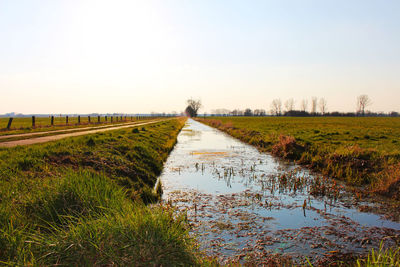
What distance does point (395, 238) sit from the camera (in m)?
5.84

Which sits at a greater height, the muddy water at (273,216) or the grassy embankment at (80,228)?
the grassy embankment at (80,228)

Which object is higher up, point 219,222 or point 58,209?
point 58,209

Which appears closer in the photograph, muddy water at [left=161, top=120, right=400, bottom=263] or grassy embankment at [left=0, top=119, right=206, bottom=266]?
grassy embankment at [left=0, top=119, right=206, bottom=266]

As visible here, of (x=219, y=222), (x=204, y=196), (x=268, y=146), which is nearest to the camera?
(x=219, y=222)

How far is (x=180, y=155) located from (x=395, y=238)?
1347cm

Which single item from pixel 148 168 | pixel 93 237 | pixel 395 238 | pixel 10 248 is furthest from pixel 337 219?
pixel 148 168

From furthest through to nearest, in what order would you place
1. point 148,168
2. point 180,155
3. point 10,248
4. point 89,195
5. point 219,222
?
point 180,155
point 148,168
point 219,222
point 89,195
point 10,248

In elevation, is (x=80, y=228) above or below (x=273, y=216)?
above

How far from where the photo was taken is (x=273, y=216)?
711cm

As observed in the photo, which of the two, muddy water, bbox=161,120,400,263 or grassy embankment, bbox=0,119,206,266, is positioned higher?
grassy embankment, bbox=0,119,206,266

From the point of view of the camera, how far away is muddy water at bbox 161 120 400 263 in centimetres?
544

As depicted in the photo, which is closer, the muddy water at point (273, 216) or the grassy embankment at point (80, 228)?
the grassy embankment at point (80, 228)

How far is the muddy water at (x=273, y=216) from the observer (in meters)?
5.44

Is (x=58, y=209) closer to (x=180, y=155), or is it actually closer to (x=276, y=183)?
(x=276, y=183)
